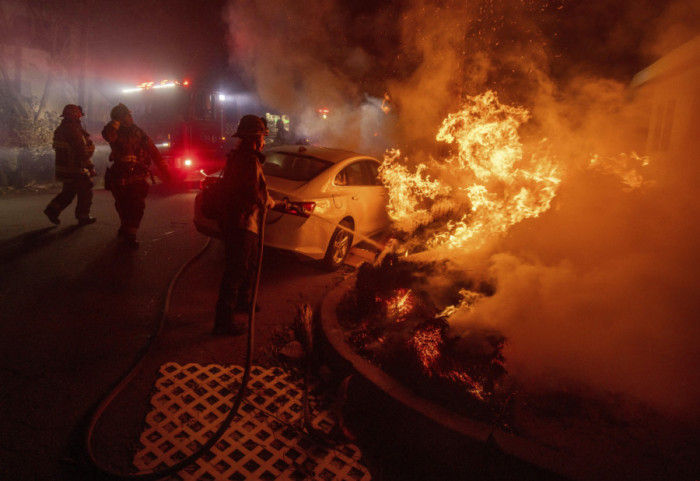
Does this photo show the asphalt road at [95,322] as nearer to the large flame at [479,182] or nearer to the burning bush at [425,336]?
the burning bush at [425,336]

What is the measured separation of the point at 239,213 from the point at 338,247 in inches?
94.5

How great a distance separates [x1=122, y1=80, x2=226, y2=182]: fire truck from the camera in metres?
12.5

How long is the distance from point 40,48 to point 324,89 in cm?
956

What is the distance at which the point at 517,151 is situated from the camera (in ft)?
18.3

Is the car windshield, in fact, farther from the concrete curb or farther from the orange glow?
the concrete curb

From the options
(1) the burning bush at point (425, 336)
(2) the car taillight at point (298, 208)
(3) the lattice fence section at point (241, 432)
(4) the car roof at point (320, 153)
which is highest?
(4) the car roof at point (320, 153)

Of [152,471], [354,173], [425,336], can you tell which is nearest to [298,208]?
[354,173]

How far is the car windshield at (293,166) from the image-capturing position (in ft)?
19.9

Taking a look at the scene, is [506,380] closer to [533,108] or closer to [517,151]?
[517,151]

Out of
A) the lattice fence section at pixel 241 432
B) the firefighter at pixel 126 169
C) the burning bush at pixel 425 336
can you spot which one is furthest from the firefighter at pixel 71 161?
the burning bush at pixel 425 336

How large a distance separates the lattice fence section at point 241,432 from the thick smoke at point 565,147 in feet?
5.17

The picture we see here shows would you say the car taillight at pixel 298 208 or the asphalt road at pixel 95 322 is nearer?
the asphalt road at pixel 95 322

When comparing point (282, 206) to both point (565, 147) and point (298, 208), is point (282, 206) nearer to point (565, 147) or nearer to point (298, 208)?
point (298, 208)

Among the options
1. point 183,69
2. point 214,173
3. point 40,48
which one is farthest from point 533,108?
point 183,69
